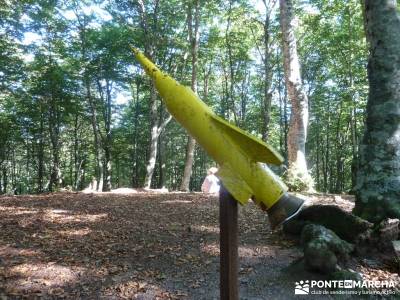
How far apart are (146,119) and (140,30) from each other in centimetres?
1095

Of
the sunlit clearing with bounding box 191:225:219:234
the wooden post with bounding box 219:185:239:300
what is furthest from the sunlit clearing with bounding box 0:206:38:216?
the wooden post with bounding box 219:185:239:300

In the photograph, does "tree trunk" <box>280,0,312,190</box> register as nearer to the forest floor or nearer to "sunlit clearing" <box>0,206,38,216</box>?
the forest floor

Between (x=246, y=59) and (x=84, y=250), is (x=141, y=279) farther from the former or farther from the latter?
(x=246, y=59)

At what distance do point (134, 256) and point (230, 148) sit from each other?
3.40m

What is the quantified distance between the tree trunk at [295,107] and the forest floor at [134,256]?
301 centimetres

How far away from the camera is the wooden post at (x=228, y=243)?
2.60 m

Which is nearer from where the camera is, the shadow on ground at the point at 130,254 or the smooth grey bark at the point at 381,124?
the shadow on ground at the point at 130,254

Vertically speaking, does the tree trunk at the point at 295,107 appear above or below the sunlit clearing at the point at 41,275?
above

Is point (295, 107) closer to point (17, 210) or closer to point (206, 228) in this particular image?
point (206, 228)

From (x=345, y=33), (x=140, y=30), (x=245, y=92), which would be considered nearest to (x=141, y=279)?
(x=140, y=30)

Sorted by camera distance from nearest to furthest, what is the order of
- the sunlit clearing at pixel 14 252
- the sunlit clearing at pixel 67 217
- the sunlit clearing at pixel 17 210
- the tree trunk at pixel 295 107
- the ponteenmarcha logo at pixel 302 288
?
1. the ponteenmarcha logo at pixel 302 288
2. the sunlit clearing at pixel 14 252
3. the sunlit clearing at pixel 67 217
4. the sunlit clearing at pixel 17 210
5. the tree trunk at pixel 295 107

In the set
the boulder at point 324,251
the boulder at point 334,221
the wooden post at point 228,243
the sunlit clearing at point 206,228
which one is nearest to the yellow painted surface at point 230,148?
the wooden post at point 228,243

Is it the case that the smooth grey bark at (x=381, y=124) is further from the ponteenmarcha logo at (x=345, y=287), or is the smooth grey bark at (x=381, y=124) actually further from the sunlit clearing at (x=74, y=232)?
the sunlit clearing at (x=74, y=232)

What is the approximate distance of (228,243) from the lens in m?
2.61
